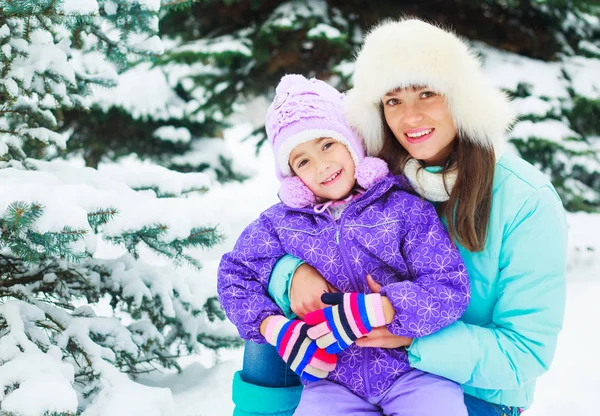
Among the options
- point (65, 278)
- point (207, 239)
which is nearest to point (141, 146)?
point (65, 278)

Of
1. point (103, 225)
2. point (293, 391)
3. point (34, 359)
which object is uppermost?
→ point (103, 225)

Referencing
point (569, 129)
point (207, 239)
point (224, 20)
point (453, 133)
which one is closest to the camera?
point (453, 133)

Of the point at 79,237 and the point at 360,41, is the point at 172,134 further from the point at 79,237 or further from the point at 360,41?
the point at 79,237

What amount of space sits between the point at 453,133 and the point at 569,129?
11.3 ft

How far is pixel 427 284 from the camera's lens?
1.67 metres

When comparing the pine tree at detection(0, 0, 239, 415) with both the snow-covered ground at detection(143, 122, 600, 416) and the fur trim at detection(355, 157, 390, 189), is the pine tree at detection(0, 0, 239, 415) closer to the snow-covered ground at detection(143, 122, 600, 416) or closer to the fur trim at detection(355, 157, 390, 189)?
the snow-covered ground at detection(143, 122, 600, 416)

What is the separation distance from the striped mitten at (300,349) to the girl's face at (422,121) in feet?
2.28

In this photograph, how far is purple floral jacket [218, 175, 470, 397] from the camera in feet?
5.44

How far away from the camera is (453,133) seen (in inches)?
74.4

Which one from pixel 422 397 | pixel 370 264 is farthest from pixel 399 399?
pixel 370 264

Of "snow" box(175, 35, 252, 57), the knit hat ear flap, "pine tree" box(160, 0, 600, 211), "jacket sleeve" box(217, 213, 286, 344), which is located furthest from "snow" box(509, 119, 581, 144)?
"jacket sleeve" box(217, 213, 286, 344)

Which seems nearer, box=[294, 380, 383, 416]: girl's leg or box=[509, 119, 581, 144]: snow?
box=[294, 380, 383, 416]: girl's leg

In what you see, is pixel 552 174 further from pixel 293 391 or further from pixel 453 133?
pixel 293 391

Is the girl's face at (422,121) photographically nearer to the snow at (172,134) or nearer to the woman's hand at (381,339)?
the woman's hand at (381,339)
